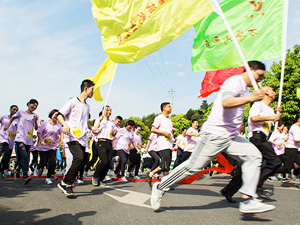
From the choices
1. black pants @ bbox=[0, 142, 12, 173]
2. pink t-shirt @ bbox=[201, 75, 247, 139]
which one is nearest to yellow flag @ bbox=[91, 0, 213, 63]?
pink t-shirt @ bbox=[201, 75, 247, 139]

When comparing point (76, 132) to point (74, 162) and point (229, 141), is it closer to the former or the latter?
point (74, 162)

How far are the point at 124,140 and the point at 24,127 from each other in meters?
3.47

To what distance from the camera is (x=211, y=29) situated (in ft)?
26.8

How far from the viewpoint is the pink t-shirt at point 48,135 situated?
27.8ft

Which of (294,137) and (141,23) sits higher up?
(141,23)

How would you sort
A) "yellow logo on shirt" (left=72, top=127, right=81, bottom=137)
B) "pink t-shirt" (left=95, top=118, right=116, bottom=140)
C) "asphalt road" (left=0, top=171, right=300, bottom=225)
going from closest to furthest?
"asphalt road" (left=0, top=171, right=300, bottom=225), "yellow logo on shirt" (left=72, top=127, right=81, bottom=137), "pink t-shirt" (left=95, top=118, right=116, bottom=140)

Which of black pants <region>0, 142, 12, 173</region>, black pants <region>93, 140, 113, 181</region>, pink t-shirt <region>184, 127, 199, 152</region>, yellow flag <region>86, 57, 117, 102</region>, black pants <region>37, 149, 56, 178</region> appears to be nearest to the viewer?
yellow flag <region>86, 57, 117, 102</region>

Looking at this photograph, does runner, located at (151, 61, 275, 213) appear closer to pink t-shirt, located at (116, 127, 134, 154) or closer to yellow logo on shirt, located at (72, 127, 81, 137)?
yellow logo on shirt, located at (72, 127, 81, 137)

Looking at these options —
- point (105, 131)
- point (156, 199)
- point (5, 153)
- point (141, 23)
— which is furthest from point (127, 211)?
point (5, 153)

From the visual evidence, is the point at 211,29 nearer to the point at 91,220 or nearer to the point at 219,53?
the point at 219,53

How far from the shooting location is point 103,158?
7.70 metres

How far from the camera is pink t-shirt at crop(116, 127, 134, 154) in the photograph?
33.1 ft

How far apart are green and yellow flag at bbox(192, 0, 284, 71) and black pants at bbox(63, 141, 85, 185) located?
3.90 metres

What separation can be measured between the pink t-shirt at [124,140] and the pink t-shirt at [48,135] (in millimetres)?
2243
